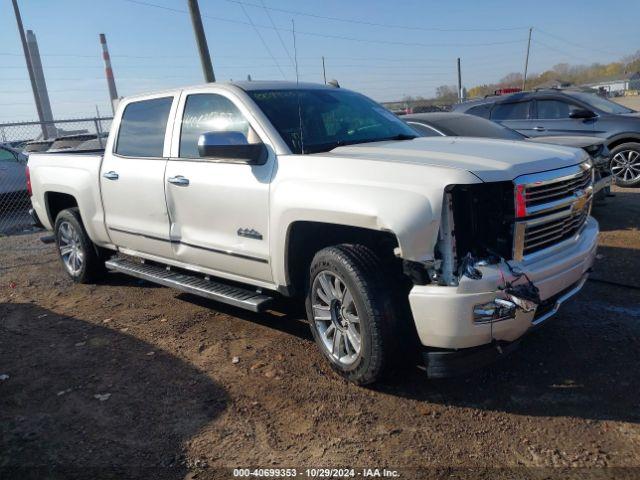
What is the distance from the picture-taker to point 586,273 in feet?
12.1

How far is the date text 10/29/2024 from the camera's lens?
8.82 ft

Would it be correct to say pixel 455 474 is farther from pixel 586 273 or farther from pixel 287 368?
pixel 586 273

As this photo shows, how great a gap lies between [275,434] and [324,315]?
868 mm

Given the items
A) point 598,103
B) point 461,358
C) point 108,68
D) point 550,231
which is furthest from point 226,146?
point 108,68

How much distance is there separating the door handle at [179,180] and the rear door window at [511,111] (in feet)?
25.3

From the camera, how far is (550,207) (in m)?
3.20

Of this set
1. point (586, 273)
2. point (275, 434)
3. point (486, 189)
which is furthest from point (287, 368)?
point (586, 273)

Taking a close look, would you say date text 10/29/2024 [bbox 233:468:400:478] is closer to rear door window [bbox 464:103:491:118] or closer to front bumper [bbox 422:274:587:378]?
front bumper [bbox 422:274:587:378]

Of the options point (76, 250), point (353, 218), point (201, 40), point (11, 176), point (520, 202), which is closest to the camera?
point (520, 202)

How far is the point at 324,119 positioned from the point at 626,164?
24.8ft

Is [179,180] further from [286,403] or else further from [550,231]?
[550,231]

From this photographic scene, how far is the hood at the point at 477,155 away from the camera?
3.00 m

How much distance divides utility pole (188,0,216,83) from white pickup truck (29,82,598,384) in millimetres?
7218

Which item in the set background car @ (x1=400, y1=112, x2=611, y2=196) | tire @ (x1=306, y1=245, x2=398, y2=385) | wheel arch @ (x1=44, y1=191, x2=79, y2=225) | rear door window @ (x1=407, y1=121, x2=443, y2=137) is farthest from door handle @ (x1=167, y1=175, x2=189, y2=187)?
rear door window @ (x1=407, y1=121, x2=443, y2=137)
